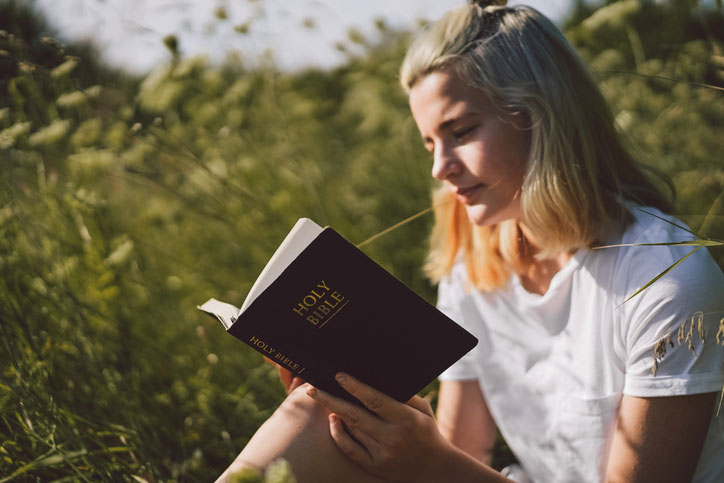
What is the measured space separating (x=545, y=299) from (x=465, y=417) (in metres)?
0.43

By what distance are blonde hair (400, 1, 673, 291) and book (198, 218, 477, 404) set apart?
15.8 inches

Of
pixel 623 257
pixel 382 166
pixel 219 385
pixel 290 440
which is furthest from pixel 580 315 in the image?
pixel 382 166

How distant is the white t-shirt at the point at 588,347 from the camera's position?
3.54 ft

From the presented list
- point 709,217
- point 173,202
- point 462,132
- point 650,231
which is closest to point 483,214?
point 462,132

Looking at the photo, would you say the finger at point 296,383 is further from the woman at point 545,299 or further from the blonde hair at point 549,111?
the blonde hair at point 549,111

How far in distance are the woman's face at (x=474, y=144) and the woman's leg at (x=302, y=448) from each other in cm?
54

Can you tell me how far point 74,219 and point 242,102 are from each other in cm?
80

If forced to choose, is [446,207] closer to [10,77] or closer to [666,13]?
[10,77]

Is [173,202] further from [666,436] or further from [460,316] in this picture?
[666,436]

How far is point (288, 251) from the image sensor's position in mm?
956

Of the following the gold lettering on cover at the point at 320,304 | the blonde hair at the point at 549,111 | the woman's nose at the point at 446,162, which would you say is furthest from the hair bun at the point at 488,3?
the gold lettering on cover at the point at 320,304

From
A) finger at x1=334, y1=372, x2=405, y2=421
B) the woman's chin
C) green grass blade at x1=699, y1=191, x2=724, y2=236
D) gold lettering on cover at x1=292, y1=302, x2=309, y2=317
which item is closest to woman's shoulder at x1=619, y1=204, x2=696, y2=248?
green grass blade at x1=699, y1=191, x2=724, y2=236

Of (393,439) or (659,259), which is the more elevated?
(659,259)

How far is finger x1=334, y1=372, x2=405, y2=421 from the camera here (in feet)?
3.34
